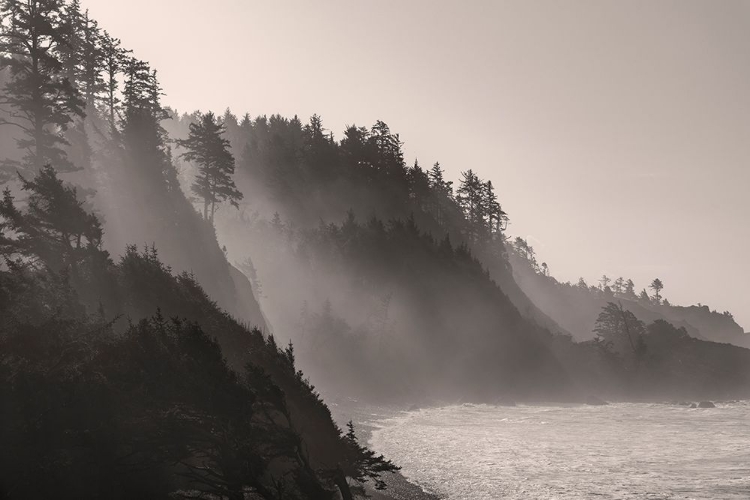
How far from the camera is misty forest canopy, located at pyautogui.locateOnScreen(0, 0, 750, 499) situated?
1599 centimetres

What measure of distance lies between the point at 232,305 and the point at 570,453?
3403 cm

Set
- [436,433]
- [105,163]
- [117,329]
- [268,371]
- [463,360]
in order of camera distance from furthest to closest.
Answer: [463,360]
[105,163]
[436,433]
[117,329]
[268,371]

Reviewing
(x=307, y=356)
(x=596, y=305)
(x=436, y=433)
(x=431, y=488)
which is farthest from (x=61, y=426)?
(x=596, y=305)

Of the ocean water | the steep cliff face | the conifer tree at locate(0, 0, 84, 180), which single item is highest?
the conifer tree at locate(0, 0, 84, 180)

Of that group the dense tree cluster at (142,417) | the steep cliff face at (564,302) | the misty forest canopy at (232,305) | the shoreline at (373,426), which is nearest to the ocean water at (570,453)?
the shoreline at (373,426)

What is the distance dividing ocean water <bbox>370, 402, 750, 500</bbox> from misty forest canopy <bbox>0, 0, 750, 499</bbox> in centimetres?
698

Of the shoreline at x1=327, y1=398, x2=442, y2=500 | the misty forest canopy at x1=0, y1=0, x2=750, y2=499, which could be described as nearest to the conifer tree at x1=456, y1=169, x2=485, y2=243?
the misty forest canopy at x1=0, y1=0, x2=750, y2=499

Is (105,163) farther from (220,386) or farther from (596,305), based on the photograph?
(596,305)

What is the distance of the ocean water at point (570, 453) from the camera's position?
27.4 metres

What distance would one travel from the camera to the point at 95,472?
48.9 feet

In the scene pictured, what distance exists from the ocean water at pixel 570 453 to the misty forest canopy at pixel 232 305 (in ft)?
22.9

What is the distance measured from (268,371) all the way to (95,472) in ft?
26.0

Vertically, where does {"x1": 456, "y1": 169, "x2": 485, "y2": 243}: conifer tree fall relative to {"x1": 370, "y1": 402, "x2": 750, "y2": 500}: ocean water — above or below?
above

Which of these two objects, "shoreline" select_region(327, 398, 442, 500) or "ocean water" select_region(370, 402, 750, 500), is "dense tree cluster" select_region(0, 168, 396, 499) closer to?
"shoreline" select_region(327, 398, 442, 500)
